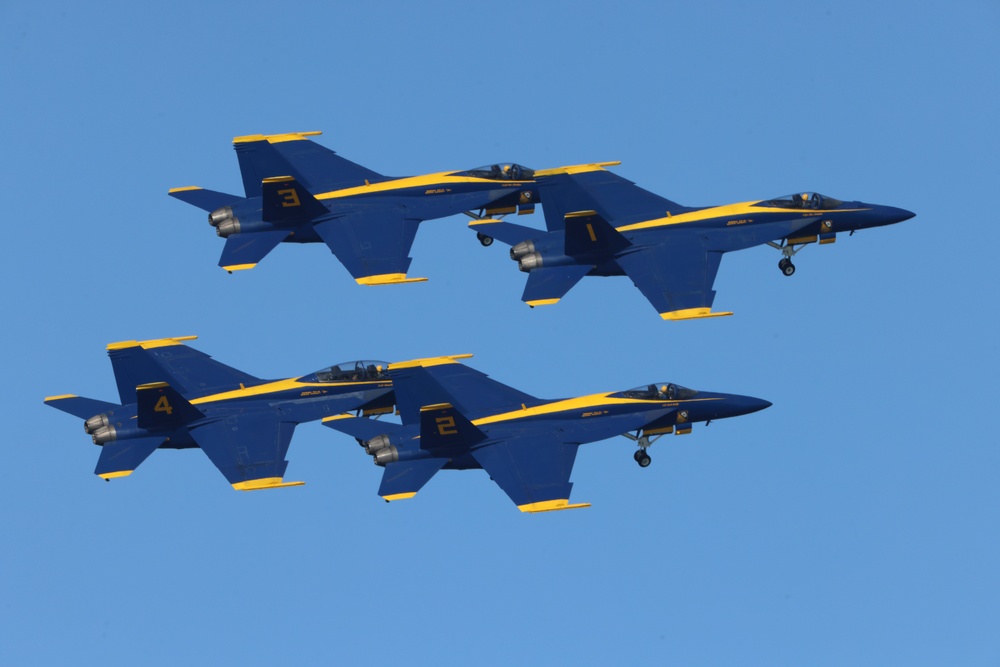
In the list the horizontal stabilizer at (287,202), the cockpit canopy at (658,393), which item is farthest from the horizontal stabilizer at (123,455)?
the cockpit canopy at (658,393)

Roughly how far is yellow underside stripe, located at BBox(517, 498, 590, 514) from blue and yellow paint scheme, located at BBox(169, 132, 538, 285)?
1260 centimetres

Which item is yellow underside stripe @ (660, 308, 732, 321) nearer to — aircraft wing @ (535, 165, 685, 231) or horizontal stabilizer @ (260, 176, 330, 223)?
aircraft wing @ (535, 165, 685, 231)

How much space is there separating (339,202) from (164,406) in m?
13.3

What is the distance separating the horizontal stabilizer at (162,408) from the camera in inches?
3784

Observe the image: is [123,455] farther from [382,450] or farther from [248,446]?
[382,450]

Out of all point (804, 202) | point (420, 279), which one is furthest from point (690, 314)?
point (420, 279)

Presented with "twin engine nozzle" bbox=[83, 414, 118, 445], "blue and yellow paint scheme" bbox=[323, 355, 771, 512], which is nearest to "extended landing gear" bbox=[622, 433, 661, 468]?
"blue and yellow paint scheme" bbox=[323, 355, 771, 512]

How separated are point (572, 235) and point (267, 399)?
14.6 metres

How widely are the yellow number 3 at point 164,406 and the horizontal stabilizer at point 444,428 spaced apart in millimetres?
10680

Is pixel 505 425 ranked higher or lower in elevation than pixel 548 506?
higher

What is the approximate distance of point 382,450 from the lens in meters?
95.1

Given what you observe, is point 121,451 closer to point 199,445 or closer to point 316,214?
point 199,445

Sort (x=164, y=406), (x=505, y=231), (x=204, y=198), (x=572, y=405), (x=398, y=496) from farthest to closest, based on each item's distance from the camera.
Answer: (x=204, y=198)
(x=505, y=231)
(x=572, y=405)
(x=164, y=406)
(x=398, y=496)

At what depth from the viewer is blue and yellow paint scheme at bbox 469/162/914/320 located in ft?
330
